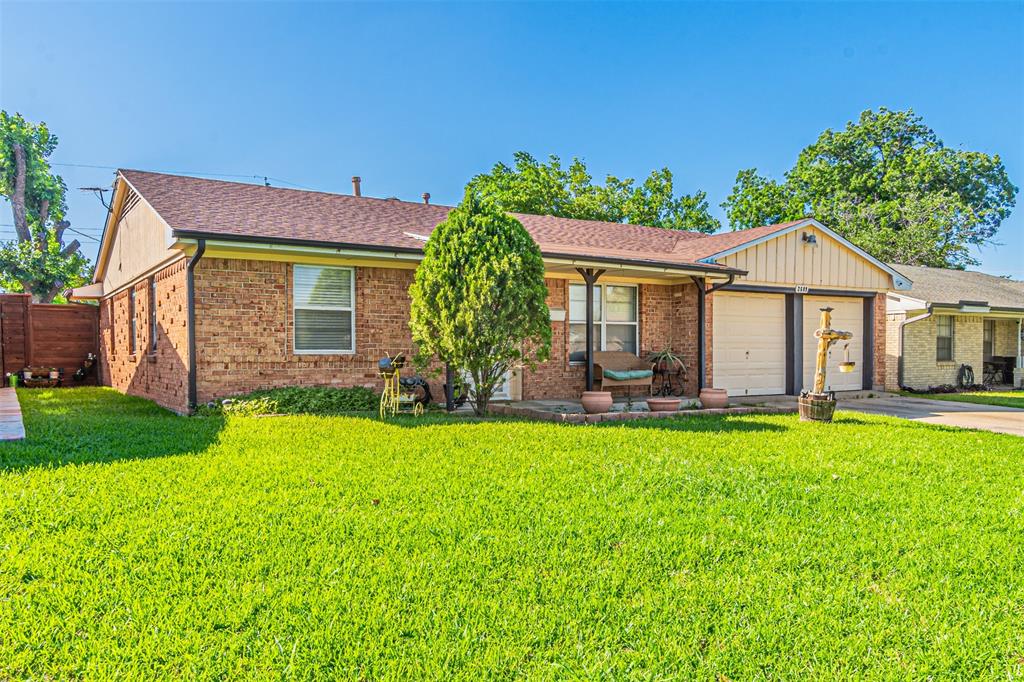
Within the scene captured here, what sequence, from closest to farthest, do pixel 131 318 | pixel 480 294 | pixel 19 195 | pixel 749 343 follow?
pixel 480 294 → pixel 749 343 → pixel 131 318 → pixel 19 195

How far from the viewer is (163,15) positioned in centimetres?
1269

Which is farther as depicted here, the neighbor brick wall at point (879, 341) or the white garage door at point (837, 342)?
the neighbor brick wall at point (879, 341)

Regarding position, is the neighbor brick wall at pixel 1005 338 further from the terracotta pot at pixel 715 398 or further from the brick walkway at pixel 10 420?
the brick walkway at pixel 10 420

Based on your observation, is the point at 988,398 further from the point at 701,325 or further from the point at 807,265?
the point at 701,325

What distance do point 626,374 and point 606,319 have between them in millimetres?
1620

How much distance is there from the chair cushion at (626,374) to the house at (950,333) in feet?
27.7

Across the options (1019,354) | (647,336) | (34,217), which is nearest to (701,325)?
(647,336)

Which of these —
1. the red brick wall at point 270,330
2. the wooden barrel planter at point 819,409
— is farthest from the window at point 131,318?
the wooden barrel planter at point 819,409

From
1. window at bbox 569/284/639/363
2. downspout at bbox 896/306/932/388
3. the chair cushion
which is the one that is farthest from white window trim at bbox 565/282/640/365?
downspout at bbox 896/306/932/388

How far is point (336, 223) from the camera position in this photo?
11242 millimetres

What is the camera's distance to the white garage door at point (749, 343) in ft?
44.3

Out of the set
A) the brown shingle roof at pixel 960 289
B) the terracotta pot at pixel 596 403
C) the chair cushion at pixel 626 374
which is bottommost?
the terracotta pot at pixel 596 403

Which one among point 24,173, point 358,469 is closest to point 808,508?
point 358,469

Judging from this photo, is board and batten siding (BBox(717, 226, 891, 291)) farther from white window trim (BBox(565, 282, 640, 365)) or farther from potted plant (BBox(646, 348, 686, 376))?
potted plant (BBox(646, 348, 686, 376))
